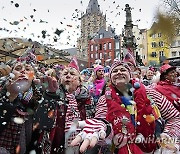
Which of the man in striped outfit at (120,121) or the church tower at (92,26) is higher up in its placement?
the church tower at (92,26)

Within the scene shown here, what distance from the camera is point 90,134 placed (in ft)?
7.40

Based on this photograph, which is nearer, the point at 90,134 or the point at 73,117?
the point at 90,134

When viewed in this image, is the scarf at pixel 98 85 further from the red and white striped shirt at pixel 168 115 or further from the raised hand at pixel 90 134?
the raised hand at pixel 90 134

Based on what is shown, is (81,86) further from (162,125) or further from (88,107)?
(162,125)

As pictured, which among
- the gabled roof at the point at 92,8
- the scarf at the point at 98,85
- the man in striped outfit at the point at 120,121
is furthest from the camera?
the gabled roof at the point at 92,8

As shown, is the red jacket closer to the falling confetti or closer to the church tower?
the falling confetti

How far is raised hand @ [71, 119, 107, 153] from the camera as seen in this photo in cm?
215

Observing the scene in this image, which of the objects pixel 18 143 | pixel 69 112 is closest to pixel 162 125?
pixel 69 112

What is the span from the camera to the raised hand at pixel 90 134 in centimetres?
215

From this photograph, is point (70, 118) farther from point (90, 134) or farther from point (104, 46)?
point (104, 46)

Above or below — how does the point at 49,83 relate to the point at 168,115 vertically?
above

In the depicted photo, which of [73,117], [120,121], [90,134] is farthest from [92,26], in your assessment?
[90,134]

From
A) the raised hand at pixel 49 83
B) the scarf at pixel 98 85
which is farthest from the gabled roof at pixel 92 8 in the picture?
the raised hand at pixel 49 83

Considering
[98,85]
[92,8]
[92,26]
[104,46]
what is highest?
[92,8]
